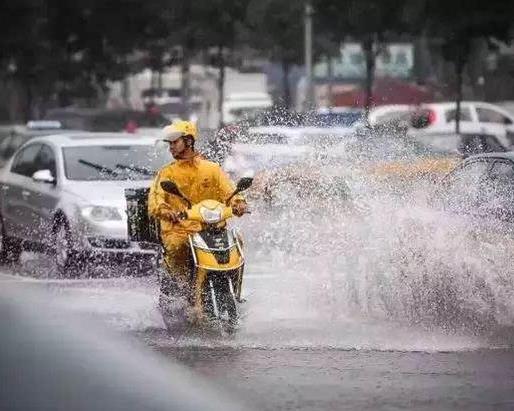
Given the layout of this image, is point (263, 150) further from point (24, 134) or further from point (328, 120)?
point (24, 134)

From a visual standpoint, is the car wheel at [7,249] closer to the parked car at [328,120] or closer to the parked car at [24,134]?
the parked car at [328,120]

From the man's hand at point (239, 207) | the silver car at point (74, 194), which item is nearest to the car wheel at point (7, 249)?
the silver car at point (74, 194)

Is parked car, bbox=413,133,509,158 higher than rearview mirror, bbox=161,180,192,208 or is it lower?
lower

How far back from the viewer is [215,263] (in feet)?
36.2

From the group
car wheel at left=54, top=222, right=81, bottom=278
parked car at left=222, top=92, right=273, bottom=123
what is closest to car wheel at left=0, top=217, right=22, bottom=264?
car wheel at left=54, top=222, right=81, bottom=278

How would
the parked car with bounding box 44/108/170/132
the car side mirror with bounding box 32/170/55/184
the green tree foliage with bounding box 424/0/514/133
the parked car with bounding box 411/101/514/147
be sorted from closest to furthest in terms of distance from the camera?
the car side mirror with bounding box 32/170/55/184, the green tree foliage with bounding box 424/0/514/133, the parked car with bounding box 411/101/514/147, the parked car with bounding box 44/108/170/132

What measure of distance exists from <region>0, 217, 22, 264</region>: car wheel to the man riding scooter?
21.7ft

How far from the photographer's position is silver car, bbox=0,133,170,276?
16.1 m

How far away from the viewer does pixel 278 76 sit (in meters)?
71.6

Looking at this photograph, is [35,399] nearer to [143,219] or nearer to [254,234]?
[143,219]

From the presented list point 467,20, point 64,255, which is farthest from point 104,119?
point 64,255

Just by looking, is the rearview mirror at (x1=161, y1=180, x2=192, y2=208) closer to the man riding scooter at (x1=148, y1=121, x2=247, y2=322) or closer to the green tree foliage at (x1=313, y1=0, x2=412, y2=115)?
the man riding scooter at (x1=148, y1=121, x2=247, y2=322)

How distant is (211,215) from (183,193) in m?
0.41

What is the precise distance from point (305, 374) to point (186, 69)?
131ft
